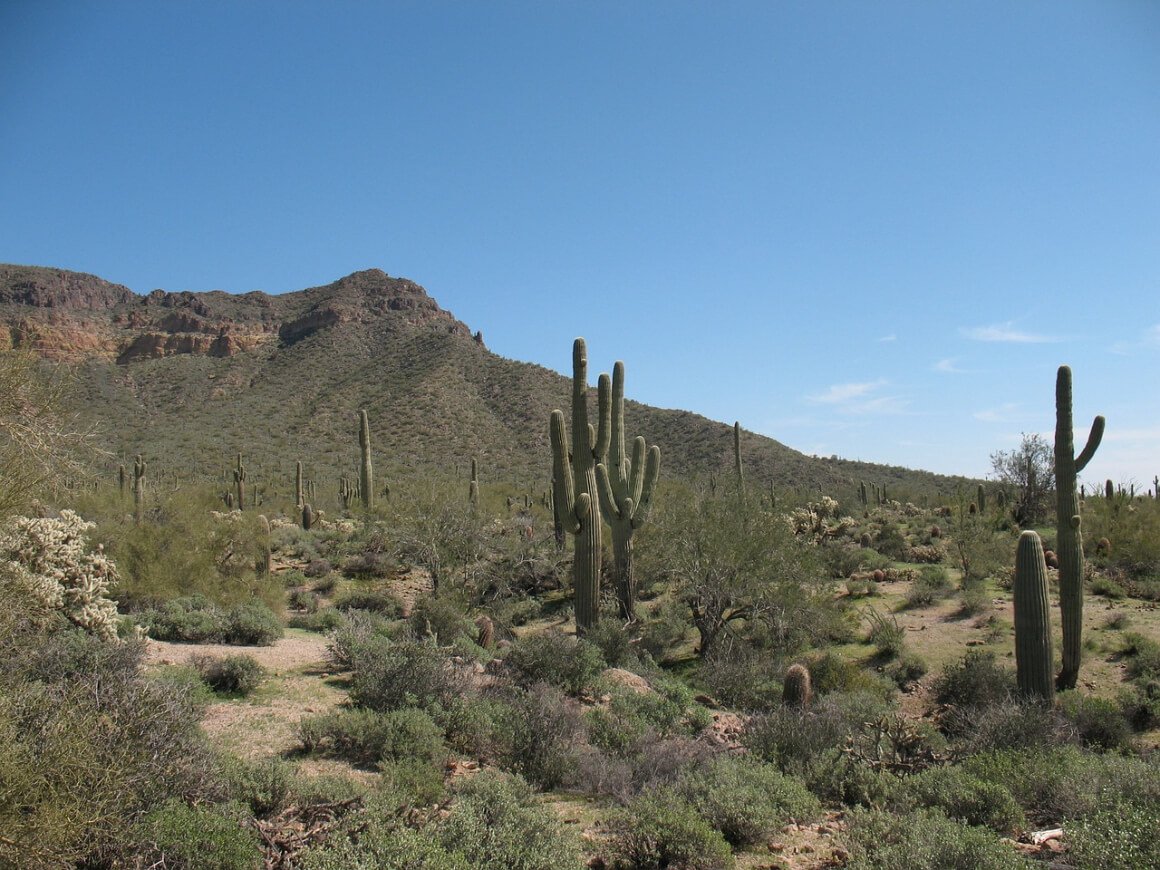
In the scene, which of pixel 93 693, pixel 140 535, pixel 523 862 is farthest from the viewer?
pixel 140 535

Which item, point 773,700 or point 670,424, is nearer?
point 773,700

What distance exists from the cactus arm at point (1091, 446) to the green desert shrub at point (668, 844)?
13257 mm

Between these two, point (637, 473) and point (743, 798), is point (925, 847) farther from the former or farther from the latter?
point (637, 473)

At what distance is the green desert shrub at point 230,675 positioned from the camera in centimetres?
1011

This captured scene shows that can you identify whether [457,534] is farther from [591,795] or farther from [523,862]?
[523,862]

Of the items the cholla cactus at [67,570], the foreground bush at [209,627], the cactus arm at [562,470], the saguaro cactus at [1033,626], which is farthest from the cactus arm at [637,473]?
the cholla cactus at [67,570]

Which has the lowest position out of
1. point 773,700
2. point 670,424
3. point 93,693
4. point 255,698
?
point 773,700

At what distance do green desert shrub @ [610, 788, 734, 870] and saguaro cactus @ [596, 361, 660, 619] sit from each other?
11.6 m

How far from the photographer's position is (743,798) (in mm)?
6785

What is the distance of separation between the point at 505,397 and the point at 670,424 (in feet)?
48.2

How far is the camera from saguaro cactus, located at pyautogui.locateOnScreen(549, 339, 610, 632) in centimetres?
1577

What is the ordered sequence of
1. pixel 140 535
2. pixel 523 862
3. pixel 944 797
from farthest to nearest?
pixel 140 535
pixel 944 797
pixel 523 862

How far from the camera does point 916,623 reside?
19656mm

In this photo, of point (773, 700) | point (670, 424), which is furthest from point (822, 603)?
point (670, 424)
